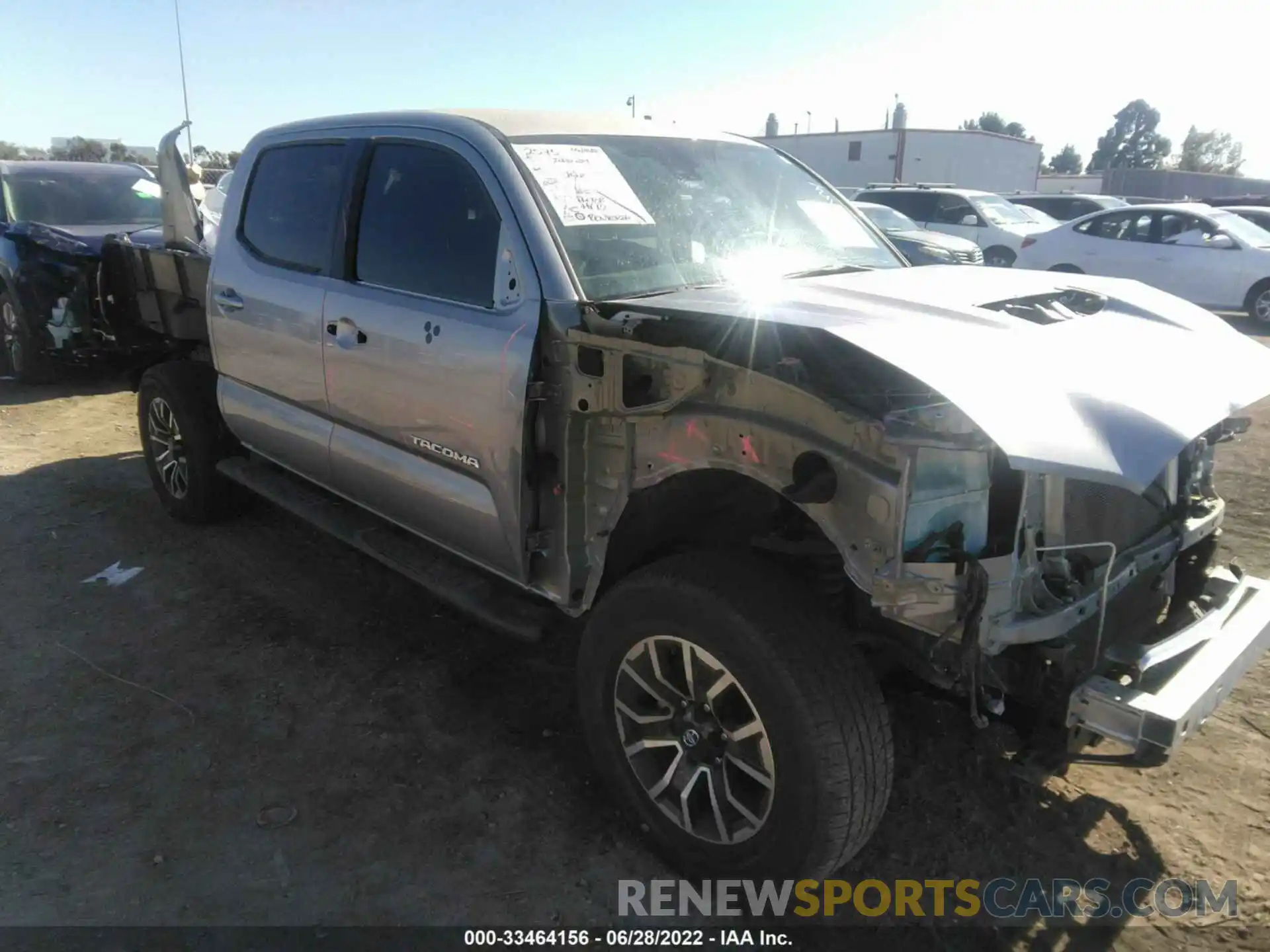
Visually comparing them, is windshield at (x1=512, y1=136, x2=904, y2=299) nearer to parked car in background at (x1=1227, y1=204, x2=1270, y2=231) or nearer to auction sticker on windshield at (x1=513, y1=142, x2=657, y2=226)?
auction sticker on windshield at (x1=513, y1=142, x2=657, y2=226)

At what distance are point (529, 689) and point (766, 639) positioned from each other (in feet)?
5.24

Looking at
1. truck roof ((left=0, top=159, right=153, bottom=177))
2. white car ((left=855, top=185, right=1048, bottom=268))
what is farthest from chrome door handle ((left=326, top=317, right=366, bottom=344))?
white car ((left=855, top=185, right=1048, bottom=268))

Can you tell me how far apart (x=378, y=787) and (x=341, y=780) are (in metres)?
0.14

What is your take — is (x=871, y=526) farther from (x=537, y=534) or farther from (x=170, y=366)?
(x=170, y=366)

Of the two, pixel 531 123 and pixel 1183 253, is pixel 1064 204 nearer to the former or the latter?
pixel 1183 253

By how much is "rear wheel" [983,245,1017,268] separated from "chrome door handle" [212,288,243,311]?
43.2ft

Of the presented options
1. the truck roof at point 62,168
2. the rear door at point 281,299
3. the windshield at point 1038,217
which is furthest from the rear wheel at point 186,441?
the windshield at point 1038,217

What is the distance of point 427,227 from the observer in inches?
129

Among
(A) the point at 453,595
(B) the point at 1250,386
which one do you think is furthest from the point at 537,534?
(B) the point at 1250,386

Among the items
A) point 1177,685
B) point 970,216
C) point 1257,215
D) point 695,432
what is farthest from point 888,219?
point 1177,685

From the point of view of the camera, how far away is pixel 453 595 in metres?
3.19

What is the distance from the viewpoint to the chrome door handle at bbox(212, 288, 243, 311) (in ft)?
13.8

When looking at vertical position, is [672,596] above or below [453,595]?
above

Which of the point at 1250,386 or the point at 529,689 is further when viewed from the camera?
the point at 529,689
